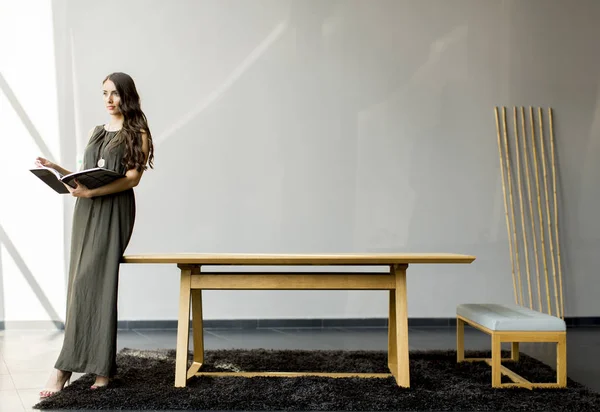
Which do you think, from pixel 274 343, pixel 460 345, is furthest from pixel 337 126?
pixel 460 345

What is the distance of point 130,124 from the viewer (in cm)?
324

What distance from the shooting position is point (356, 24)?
5.61 metres

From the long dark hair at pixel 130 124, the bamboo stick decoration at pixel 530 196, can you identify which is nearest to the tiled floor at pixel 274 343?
the bamboo stick decoration at pixel 530 196

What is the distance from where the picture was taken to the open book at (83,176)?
2951mm

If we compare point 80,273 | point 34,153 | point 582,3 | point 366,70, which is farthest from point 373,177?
point 80,273

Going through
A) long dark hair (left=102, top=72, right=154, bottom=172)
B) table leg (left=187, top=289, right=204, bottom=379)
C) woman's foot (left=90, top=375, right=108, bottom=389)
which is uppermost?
long dark hair (left=102, top=72, right=154, bottom=172)

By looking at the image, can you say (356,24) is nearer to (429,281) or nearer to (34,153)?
(429,281)

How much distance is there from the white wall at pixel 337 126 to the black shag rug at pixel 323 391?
1752 mm

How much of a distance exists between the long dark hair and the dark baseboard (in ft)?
8.05

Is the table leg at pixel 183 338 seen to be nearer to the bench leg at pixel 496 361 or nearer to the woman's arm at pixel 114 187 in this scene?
the woman's arm at pixel 114 187

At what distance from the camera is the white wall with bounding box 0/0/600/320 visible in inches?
215

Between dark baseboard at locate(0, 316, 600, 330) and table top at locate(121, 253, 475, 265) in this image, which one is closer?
table top at locate(121, 253, 475, 265)

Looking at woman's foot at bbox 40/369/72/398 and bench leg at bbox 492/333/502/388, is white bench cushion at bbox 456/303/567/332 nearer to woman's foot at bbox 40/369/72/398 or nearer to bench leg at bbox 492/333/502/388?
bench leg at bbox 492/333/502/388

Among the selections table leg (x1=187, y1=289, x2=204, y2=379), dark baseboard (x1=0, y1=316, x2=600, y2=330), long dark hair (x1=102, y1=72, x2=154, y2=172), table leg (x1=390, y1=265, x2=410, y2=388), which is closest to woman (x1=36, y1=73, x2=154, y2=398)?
long dark hair (x1=102, y1=72, x2=154, y2=172)
